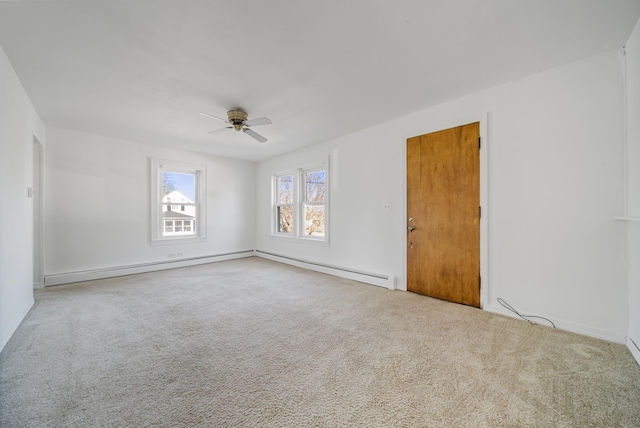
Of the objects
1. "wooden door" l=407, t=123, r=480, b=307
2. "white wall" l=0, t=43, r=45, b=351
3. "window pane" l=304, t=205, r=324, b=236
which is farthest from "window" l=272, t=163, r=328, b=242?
"white wall" l=0, t=43, r=45, b=351

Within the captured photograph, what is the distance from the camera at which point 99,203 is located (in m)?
4.36

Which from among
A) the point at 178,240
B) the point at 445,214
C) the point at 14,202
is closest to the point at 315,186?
the point at 445,214

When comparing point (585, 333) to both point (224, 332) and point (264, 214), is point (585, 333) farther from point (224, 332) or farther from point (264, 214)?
point (264, 214)

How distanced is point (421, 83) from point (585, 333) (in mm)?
2795

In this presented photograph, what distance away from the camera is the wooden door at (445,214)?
2.89 metres

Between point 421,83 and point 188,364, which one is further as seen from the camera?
point 421,83

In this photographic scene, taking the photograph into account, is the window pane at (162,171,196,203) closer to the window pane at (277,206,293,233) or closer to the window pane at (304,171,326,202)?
the window pane at (277,206,293,233)

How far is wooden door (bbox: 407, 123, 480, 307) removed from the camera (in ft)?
9.50

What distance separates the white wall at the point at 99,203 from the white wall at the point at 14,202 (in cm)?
113

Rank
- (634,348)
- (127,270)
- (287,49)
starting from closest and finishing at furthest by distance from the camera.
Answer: (634,348)
(287,49)
(127,270)

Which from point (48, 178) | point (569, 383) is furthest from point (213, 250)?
point (569, 383)

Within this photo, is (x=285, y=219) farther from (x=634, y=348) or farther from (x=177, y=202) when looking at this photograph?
(x=634, y=348)

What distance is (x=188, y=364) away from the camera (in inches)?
72.8

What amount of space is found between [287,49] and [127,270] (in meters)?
4.69
